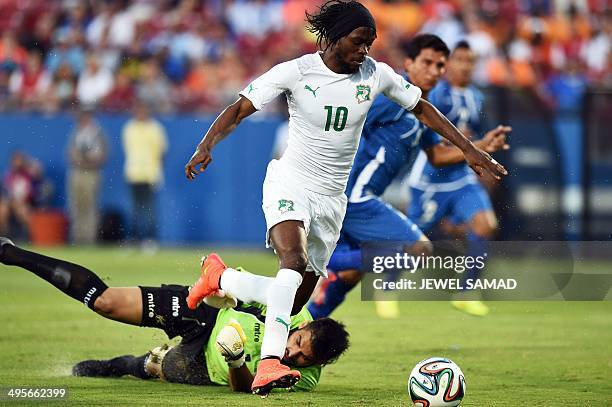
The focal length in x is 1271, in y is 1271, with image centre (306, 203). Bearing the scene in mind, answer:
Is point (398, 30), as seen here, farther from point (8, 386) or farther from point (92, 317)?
point (8, 386)

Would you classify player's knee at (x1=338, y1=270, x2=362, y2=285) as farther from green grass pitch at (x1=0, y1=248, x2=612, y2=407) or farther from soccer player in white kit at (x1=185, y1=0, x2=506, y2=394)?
soccer player in white kit at (x1=185, y1=0, x2=506, y2=394)

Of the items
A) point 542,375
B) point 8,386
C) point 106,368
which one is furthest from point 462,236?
point 8,386

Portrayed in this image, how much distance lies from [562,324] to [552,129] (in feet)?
19.9

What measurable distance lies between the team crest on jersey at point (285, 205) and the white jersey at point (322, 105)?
0.68ft

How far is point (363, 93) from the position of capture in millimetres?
8219

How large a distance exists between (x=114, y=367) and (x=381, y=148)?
3343mm

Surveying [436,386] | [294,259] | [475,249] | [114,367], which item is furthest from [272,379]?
[475,249]

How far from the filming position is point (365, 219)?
10898 mm

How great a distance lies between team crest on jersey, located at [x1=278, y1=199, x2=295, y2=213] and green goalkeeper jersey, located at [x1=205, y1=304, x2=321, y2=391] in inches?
32.7

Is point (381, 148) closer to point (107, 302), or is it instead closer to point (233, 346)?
point (107, 302)

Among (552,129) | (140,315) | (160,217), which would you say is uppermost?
(552,129)

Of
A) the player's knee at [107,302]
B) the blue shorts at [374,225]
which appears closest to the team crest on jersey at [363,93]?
the player's knee at [107,302]

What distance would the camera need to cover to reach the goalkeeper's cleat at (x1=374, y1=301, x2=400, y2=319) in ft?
44.4

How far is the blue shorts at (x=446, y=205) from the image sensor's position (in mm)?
12758
